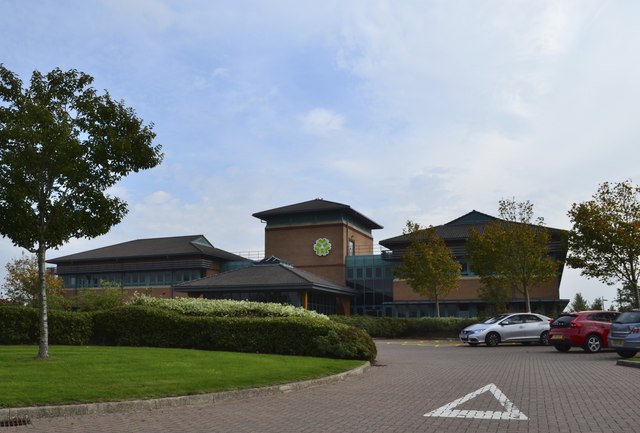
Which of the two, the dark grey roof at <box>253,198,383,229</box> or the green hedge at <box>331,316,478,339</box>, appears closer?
the green hedge at <box>331,316,478,339</box>

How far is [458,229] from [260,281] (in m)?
19.5

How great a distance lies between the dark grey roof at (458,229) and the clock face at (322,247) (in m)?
6.54

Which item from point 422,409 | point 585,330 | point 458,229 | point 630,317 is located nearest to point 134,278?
point 458,229

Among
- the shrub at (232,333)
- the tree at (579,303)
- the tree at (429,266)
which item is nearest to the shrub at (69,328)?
the shrub at (232,333)

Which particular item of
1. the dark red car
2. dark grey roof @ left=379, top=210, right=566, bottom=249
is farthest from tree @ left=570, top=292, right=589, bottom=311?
the dark red car

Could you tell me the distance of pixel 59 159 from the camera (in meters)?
14.9

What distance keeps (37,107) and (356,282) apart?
44.7m

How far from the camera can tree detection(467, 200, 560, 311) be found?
38406 mm

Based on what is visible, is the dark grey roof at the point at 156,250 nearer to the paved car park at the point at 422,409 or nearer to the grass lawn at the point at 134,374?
the grass lawn at the point at 134,374

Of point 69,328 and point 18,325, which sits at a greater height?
point 18,325

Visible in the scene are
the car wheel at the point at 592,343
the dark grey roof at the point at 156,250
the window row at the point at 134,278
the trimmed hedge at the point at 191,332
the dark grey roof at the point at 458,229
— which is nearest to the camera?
the trimmed hedge at the point at 191,332

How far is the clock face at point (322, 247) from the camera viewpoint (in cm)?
5866

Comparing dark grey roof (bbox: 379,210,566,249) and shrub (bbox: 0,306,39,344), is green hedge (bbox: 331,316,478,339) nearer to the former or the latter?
dark grey roof (bbox: 379,210,566,249)

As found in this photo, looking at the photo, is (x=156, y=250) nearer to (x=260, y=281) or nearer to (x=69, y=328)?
(x=260, y=281)
